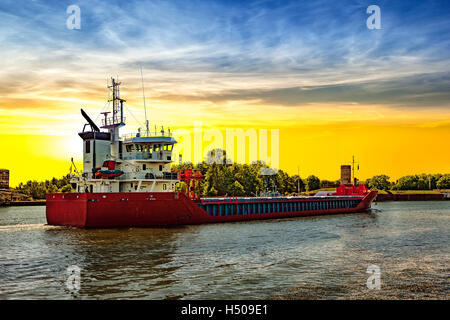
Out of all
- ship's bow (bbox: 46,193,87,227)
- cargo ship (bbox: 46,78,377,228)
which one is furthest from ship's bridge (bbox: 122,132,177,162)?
ship's bow (bbox: 46,193,87,227)

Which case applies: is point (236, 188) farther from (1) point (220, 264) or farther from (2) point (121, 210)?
(1) point (220, 264)

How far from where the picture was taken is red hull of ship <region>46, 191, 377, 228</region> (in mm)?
40188

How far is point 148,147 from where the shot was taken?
46688 mm

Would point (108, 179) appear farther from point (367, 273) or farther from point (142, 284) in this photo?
point (367, 273)

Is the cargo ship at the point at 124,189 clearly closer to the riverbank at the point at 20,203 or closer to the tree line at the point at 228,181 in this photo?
the tree line at the point at 228,181

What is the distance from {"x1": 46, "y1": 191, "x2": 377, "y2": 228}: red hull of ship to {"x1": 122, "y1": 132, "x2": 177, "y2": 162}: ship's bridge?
509 centimetres

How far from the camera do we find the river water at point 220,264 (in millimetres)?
18422

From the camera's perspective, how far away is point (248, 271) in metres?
22.1

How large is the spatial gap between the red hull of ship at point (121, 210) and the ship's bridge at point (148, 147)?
5.09 m

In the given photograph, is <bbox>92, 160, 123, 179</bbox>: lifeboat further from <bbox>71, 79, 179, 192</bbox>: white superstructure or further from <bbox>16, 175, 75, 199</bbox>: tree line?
<bbox>16, 175, 75, 199</bbox>: tree line

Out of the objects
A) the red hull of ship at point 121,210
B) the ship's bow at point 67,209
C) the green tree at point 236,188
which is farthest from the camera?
the green tree at point 236,188

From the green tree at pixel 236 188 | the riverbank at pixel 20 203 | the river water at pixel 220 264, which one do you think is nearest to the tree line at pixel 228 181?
the green tree at pixel 236 188

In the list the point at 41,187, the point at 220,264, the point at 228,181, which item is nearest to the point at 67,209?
the point at 220,264
